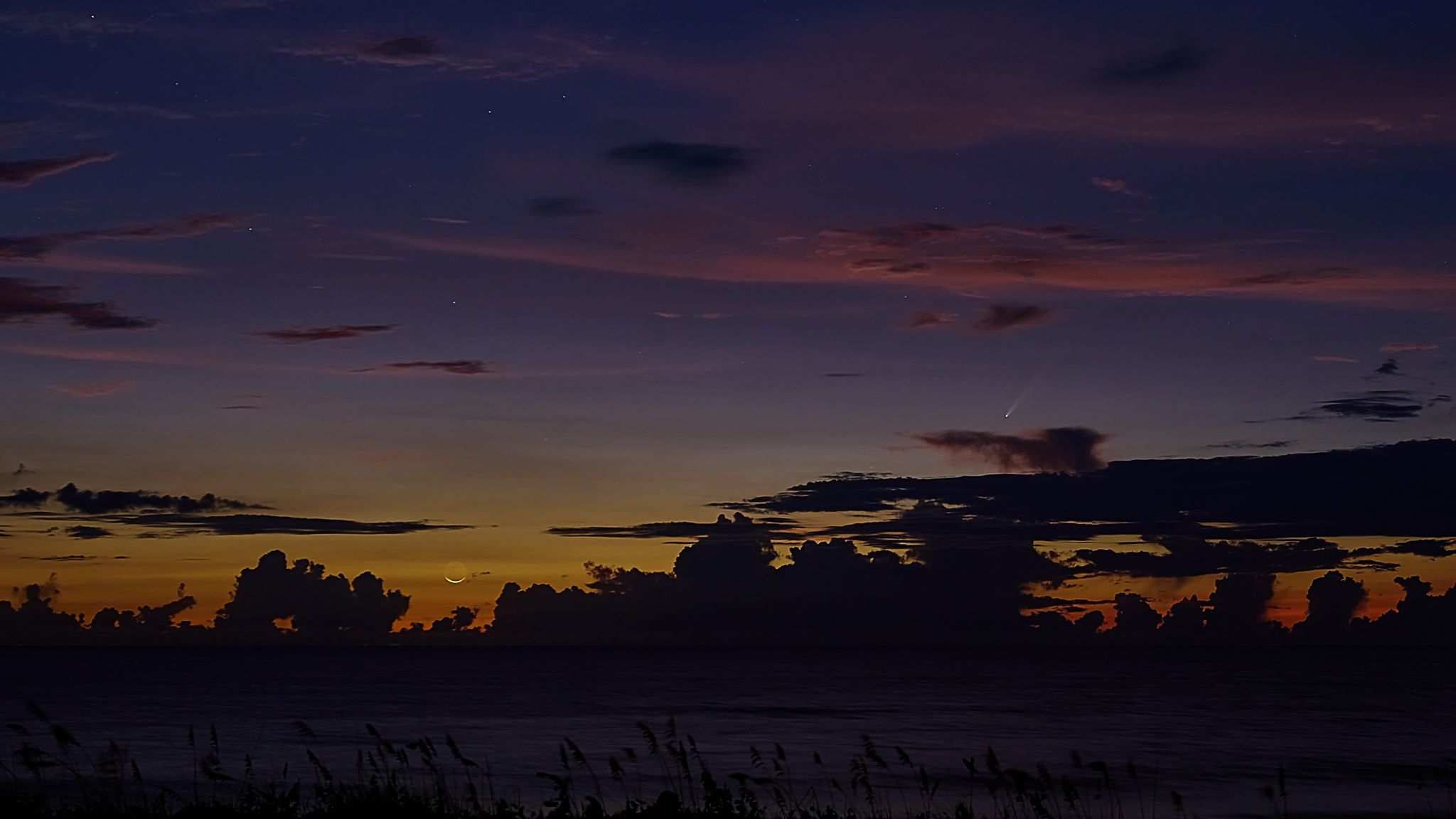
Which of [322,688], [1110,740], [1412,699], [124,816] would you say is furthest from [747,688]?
[124,816]

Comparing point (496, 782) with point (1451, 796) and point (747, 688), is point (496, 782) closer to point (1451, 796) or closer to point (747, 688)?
point (1451, 796)

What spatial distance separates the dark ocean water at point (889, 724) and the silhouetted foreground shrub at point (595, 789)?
66.0 inches

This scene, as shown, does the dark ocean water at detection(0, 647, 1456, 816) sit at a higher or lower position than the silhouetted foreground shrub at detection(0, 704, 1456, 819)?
lower

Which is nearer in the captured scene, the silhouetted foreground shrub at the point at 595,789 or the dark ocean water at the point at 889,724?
the silhouetted foreground shrub at the point at 595,789

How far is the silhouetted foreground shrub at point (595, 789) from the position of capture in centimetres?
1986

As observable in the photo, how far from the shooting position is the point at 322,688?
17025 centimetres

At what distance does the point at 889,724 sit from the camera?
95438 mm

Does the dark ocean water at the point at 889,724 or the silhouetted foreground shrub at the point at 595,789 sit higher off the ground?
the silhouetted foreground shrub at the point at 595,789

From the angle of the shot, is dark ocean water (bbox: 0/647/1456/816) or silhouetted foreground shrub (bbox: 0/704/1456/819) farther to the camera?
dark ocean water (bbox: 0/647/1456/816)

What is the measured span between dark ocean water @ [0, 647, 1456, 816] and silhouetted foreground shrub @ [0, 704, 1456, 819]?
1.68 metres

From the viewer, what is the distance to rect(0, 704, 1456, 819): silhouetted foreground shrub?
65.2 ft

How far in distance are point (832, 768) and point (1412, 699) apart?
10591 centimetres

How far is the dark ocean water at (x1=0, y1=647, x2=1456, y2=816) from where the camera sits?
57688mm

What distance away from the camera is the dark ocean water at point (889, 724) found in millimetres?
57688
